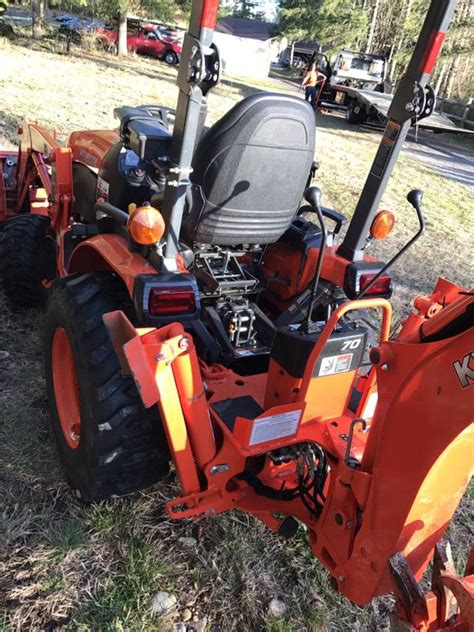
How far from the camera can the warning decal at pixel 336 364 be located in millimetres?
1998

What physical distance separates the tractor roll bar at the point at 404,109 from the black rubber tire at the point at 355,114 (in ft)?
Answer: 50.6

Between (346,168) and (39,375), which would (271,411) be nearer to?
(39,375)

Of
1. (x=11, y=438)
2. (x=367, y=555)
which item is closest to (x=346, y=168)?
(x=11, y=438)

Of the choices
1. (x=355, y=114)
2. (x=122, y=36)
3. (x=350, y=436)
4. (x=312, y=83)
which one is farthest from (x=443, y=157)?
(x=350, y=436)

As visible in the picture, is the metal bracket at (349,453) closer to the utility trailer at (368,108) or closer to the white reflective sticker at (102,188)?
the white reflective sticker at (102,188)

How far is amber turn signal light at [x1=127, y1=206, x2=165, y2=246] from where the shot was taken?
79.4 inches

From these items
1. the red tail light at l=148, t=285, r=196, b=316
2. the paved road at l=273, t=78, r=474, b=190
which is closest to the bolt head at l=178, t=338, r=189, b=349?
the red tail light at l=148, t=285, r=196, b=316

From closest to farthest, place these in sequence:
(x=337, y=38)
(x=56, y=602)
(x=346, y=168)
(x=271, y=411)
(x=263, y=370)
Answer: (x=271, y=411) < (x=56, y=602) < (x=263, y=370) < (x=346, y=168) < (x=337, y=38)

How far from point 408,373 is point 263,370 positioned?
50.0 inches

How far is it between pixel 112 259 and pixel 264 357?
880 mm

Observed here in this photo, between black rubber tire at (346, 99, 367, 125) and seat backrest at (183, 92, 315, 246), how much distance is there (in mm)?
15378

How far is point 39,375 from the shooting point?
11.3ft

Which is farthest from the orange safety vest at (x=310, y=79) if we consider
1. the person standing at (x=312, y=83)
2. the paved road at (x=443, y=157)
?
the paved road at (x=443, y=157)

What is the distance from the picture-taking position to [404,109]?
229 centimetres
